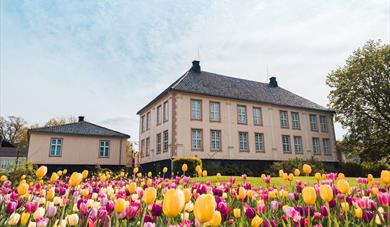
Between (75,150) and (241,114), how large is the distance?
1699cm

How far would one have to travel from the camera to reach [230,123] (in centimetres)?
2562

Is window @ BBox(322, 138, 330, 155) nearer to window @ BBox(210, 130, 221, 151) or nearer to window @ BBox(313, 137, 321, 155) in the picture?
window @ BBox(313, 137, 321, 155)

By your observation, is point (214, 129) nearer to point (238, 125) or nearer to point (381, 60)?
point (238, 125)

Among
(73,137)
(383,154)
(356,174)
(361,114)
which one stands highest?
(361,114)

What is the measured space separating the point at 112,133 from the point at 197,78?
36.4ft

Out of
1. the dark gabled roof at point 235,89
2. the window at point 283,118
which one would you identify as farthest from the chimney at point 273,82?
the window at point 283,118

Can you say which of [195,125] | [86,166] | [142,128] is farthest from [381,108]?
[86,166]

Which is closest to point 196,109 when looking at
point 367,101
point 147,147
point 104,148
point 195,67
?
point 195,67

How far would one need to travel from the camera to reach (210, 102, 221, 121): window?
25.2 metres

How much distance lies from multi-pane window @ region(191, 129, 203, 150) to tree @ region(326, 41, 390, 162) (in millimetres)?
17122

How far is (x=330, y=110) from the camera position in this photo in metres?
32.3

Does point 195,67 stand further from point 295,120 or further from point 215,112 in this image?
point 295,120

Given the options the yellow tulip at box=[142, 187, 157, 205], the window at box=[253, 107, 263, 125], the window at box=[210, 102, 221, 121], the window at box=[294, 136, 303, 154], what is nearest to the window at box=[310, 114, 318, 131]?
the window at box=[294, 136, 303, 154]

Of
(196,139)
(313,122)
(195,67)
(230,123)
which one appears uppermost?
(195,67)
